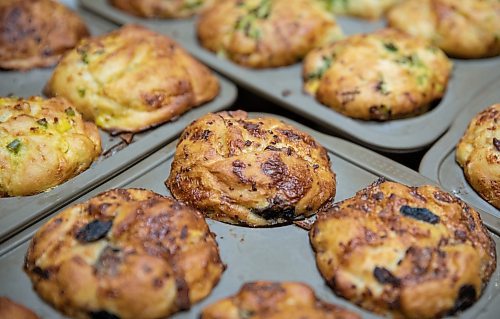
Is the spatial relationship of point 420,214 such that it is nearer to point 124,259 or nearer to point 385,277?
point 385,277

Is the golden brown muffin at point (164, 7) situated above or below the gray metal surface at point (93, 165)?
above

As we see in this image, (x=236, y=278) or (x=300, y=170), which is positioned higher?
(x=300, y=170)

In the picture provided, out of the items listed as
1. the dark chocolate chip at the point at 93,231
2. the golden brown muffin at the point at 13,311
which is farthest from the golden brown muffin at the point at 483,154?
the golden brown muffin at the point at 13,311

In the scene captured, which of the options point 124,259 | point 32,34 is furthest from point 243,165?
point 32,34

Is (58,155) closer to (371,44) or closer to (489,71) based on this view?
(371,44)

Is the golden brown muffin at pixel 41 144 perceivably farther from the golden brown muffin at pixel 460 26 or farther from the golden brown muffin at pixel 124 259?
the golden brown muffin at pixel 460 26

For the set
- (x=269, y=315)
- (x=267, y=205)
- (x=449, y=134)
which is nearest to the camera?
(x=269, y=315)

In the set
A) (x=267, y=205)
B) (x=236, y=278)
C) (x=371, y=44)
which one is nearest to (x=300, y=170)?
(x=267, y=205)
